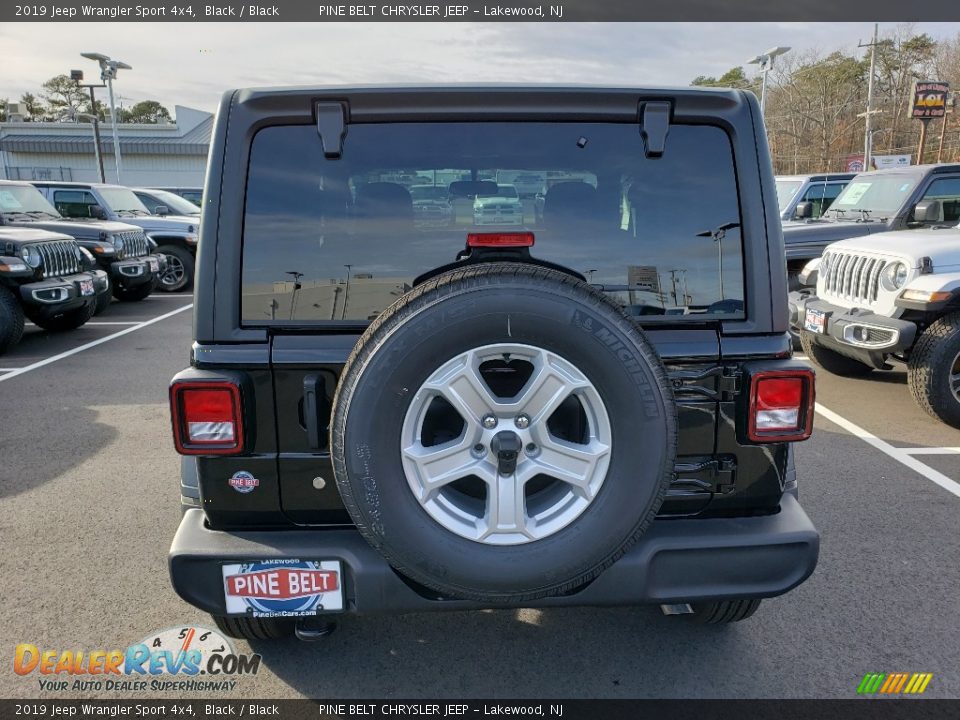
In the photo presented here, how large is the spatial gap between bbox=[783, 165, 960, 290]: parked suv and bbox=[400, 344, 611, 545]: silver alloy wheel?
661cm

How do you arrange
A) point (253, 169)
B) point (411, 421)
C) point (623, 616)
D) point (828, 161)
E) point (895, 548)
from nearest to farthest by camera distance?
point (411, 421) < point (253, 169) < point (623, 616) < point (895, 548) < point (828, 161)

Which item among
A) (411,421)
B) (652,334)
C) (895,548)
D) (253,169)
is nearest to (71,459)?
(253,169)

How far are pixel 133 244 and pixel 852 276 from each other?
10.1 m

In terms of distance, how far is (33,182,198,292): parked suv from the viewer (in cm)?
1180

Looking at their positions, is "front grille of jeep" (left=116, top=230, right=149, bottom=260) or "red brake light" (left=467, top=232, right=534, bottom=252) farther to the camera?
"front grille of jeep" (left=116, top=230, right=149, bottom=260)

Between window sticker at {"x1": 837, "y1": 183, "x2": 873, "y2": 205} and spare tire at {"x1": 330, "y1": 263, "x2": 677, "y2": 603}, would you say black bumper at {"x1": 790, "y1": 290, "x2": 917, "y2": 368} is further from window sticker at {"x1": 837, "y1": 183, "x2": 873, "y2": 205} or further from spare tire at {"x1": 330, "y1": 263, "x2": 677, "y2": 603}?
spare tire at {"x1": 330, "y1": 263, "x2": 677, "y2": 603}

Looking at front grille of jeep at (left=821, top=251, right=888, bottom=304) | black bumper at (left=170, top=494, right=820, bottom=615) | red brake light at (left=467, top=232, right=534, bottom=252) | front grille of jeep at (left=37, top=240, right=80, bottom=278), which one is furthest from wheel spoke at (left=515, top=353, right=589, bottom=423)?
front grille of jeep at (left=37, top=240, right=80, bottom=278)

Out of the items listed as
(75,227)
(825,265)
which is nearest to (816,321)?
(825,265)

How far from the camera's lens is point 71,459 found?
4680 mm

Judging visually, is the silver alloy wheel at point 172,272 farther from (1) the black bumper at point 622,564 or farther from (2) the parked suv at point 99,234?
(1) the black bumper at point 622,564

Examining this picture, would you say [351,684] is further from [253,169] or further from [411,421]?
[253,169]

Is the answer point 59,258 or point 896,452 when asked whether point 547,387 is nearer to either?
point 896,452

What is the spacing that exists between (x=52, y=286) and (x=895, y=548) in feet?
28.0

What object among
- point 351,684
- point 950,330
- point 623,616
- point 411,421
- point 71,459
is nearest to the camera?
point 411,421
